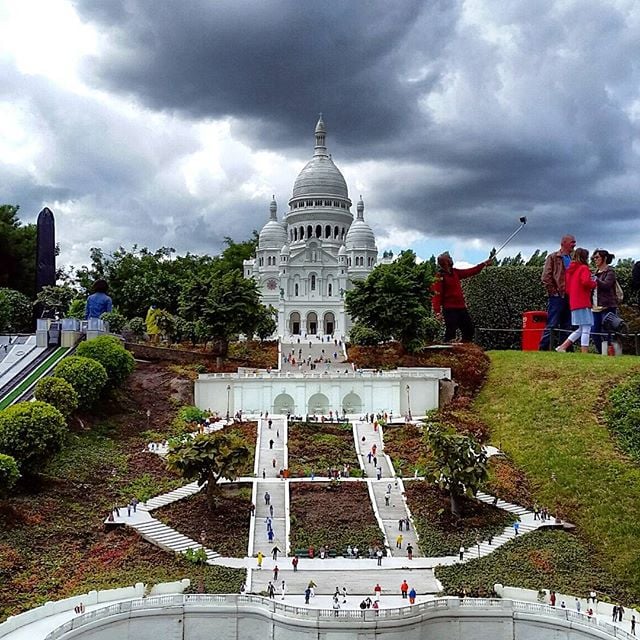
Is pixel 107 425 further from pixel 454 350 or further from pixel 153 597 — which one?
pixel 454 350

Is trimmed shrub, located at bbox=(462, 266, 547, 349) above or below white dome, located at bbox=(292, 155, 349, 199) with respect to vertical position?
below

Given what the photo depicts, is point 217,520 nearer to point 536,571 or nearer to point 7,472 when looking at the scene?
point 7,472

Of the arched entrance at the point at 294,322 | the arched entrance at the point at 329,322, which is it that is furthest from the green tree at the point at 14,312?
the arched entrance at the point at 329,322

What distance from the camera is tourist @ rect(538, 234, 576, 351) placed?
4762 centimetres

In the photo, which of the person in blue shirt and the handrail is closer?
the handrail

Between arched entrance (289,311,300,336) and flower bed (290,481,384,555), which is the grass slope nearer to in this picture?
flower bed (290,481,384,555)

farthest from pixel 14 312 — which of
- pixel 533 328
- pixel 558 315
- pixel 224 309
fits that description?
pixel 558 315

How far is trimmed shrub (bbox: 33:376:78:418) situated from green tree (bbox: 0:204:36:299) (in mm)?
36188

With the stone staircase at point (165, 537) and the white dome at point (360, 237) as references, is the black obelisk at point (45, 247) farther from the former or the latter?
the white dome at point (360, 237)

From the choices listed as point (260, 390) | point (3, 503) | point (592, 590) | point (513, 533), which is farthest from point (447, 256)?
point (3, 503)

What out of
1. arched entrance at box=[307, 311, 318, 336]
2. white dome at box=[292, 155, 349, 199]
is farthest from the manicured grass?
white dome at box=[292, 155, 349, 199]

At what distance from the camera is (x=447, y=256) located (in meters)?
50.9

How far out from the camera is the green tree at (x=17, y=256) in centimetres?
6944

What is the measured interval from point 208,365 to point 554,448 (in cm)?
2419
